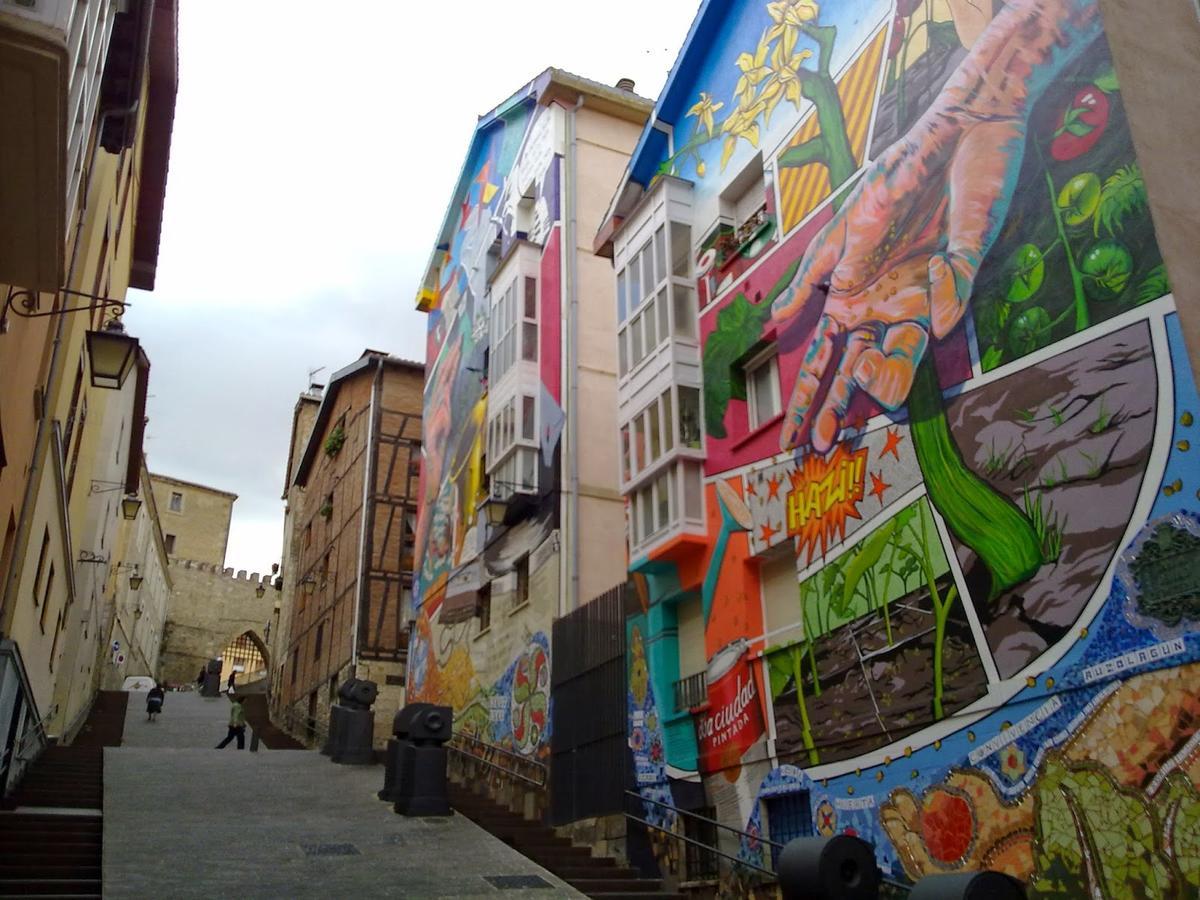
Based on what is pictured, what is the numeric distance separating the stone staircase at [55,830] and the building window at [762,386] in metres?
7.90

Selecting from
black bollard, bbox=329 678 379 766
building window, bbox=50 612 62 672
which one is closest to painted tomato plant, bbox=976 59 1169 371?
black bollard, bbox=329 678 379 766

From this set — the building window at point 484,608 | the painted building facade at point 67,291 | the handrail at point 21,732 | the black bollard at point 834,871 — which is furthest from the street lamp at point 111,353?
the building window at point 484,608

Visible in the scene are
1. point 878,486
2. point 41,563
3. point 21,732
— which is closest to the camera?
point 878,486

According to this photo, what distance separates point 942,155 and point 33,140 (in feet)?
23.8

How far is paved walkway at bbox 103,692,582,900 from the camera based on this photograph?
30.4 feet

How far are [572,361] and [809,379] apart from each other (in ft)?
23.5

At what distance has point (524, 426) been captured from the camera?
18.0m

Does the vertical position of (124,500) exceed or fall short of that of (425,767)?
it exceeds it

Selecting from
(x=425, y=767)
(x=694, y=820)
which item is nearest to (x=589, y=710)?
(x=425, y=767)

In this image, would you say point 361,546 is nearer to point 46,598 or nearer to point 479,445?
point 479,445

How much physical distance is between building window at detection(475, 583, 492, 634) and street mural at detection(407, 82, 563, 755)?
76 mm

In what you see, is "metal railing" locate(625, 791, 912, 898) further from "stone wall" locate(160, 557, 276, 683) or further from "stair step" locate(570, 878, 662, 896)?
"stone wall" locate(160, 557, 276, 683)

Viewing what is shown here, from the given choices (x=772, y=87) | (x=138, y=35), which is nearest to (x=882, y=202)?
(x=772, y=87)

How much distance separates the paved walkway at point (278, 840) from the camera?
9.26 m
